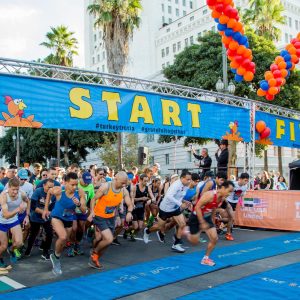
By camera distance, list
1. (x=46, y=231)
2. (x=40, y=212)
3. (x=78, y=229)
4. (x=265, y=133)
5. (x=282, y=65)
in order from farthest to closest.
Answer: (x=265, y=133)
(x=282, y=65)
(x=78, y=229)
(x=46, y=231)
(x=40, y=212)

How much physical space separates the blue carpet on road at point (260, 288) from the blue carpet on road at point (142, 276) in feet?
2.58

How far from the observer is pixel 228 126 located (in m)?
14.0

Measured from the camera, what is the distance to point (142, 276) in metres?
6.55

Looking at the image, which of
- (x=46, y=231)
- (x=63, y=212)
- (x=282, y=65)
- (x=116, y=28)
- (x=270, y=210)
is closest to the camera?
(x=63, y=212)

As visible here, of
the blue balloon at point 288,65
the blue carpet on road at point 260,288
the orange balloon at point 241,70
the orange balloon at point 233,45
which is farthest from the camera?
the blue balloon at point 288,65

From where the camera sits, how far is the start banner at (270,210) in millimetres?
11609

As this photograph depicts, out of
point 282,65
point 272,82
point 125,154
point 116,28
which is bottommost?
point 125,154

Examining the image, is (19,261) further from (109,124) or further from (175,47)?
(175,47)

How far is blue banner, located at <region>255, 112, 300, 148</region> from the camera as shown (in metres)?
15.2

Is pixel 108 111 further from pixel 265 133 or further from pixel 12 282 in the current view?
pixel 265 133

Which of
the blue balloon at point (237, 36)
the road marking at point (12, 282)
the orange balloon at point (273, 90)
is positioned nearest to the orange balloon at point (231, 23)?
the blue balloon at point (237, 36)

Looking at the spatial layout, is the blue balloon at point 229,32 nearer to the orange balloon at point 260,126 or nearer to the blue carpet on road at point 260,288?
the orange balloon at point 260,126

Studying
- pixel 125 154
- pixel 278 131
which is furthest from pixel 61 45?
pixel 278 131

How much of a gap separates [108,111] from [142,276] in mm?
5704
